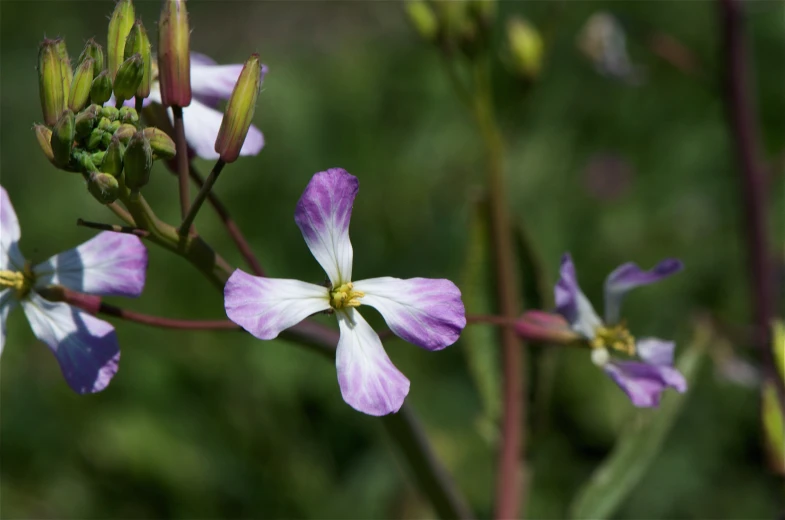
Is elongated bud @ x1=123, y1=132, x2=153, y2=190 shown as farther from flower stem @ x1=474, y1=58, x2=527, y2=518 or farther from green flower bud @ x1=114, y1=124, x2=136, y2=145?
flower stem @ x1=474, y1=58, x2=527, y2=518

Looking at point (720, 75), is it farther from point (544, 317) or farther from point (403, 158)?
point (403, 158)

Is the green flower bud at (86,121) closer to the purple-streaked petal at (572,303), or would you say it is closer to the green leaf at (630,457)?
the purple-streaked petal at (572,303)

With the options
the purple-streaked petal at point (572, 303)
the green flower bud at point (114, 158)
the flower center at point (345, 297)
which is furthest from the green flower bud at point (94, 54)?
the purple-streaked petal at point (572, 303)

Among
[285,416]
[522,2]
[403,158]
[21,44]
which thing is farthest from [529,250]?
[21,44]

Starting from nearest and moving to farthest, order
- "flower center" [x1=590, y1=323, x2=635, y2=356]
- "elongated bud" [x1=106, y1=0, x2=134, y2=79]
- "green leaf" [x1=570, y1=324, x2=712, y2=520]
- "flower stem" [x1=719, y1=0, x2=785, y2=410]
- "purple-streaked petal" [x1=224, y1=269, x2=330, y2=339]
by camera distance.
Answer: "purple-streaked petal" [x1=224, y1=269, x2=330, y2=339] < "elongated bud" [x1=106, y1=0, x2=134, y2=79] < "flower center" [x1=590, y1=323, x2=635, y2=356] < "green leaf" [x1=570, y1=324, x2=712, y2=520] < "flower stem" [x1=719, y1=0, x2=785, y2=410]

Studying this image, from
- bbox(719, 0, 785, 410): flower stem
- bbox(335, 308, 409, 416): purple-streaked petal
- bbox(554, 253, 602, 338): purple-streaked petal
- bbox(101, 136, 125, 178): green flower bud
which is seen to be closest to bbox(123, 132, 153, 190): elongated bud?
bbox(101, 136, 125, 178): green flower bud

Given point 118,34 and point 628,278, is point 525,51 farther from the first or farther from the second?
point 118,34
